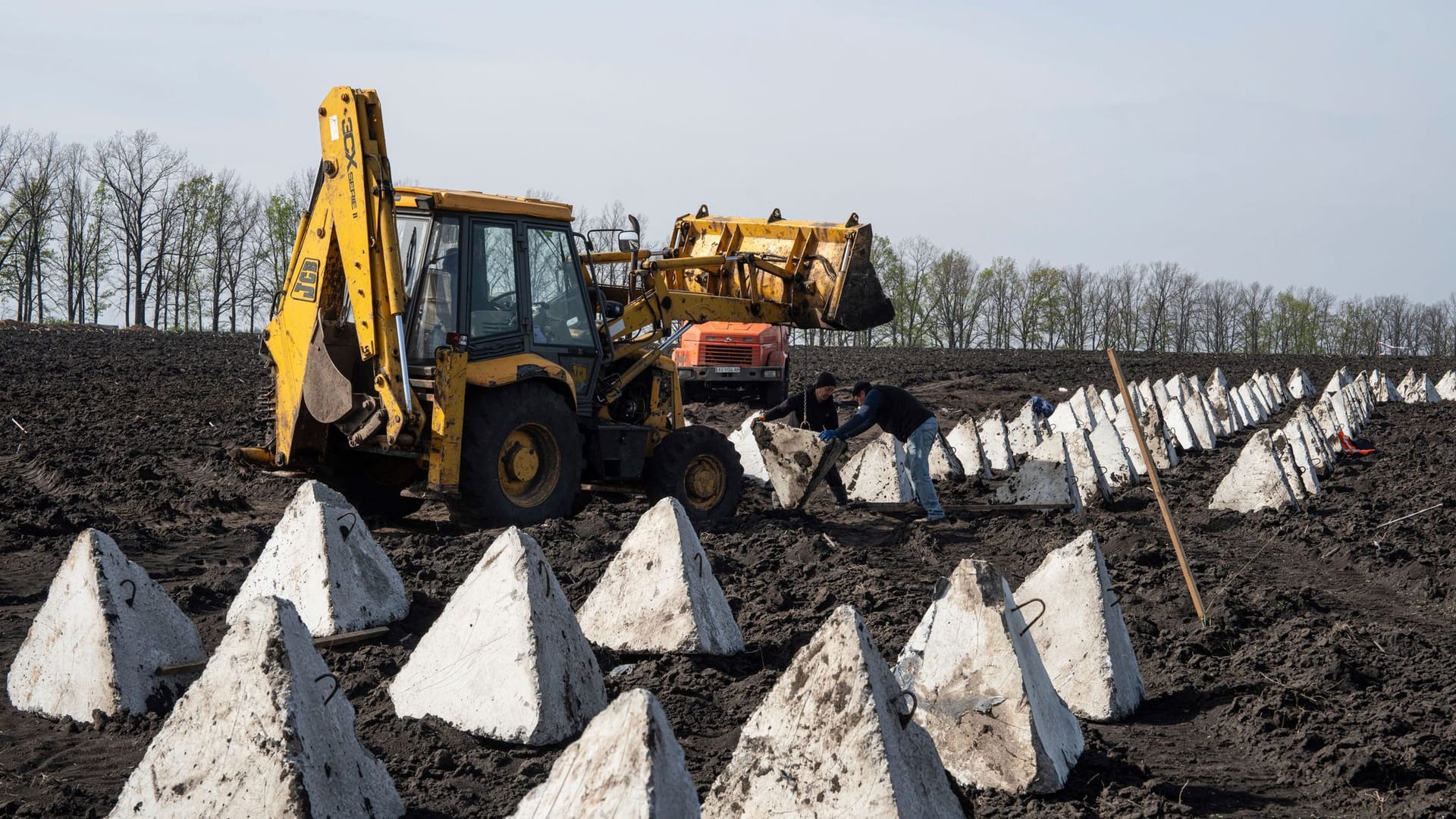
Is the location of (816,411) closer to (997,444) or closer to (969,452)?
(969,452)

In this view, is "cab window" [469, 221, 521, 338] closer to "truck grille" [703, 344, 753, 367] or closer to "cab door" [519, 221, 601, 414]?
"cab door" [519, 221, 601, 414]

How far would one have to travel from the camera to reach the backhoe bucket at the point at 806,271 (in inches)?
456

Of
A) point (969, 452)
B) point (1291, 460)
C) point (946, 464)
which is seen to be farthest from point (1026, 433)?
point (1291, 460)

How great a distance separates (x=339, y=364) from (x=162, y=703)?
12.3ft

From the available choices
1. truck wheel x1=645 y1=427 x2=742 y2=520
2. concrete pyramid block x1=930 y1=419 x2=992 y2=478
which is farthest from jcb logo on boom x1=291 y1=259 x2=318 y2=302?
concrete pyramid block x1=930 y1=419 x2=992 y2=478

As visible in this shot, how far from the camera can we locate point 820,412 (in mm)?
12305

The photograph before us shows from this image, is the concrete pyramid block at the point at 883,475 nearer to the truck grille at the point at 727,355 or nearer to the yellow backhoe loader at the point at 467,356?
the yellow backhoe loader at the point at 467,356

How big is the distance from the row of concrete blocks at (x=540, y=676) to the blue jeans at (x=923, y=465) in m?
4.81

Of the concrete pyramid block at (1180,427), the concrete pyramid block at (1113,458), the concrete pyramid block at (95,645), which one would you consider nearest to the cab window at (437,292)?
the concrete pyramid block at (95,645)

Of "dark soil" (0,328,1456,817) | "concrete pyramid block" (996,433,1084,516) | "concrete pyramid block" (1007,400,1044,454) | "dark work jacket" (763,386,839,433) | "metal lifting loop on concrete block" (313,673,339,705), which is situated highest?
"dark work jacket" (763,386,839,433)

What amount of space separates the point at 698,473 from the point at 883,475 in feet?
6.54

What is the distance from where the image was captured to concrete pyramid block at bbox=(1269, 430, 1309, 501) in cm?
1182

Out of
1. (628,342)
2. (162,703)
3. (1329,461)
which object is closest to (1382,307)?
(1329,461)

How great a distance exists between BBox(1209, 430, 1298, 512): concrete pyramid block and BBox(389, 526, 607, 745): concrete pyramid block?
7910 millimetres
